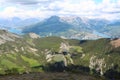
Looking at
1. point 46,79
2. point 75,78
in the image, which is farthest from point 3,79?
point 75,78

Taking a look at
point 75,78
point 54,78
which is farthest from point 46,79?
point 75,78

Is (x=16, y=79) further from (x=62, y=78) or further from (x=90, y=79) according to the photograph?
(x=90, y=79)

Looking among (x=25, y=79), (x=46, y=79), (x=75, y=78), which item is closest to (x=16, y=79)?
(x=25, y=79)

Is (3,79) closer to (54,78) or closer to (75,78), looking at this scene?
(54,78)

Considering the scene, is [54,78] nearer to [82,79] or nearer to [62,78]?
[62,78]

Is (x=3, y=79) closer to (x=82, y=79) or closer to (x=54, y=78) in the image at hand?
(x=54, y=78)

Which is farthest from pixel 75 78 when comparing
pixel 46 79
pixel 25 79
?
pixel 25 79
